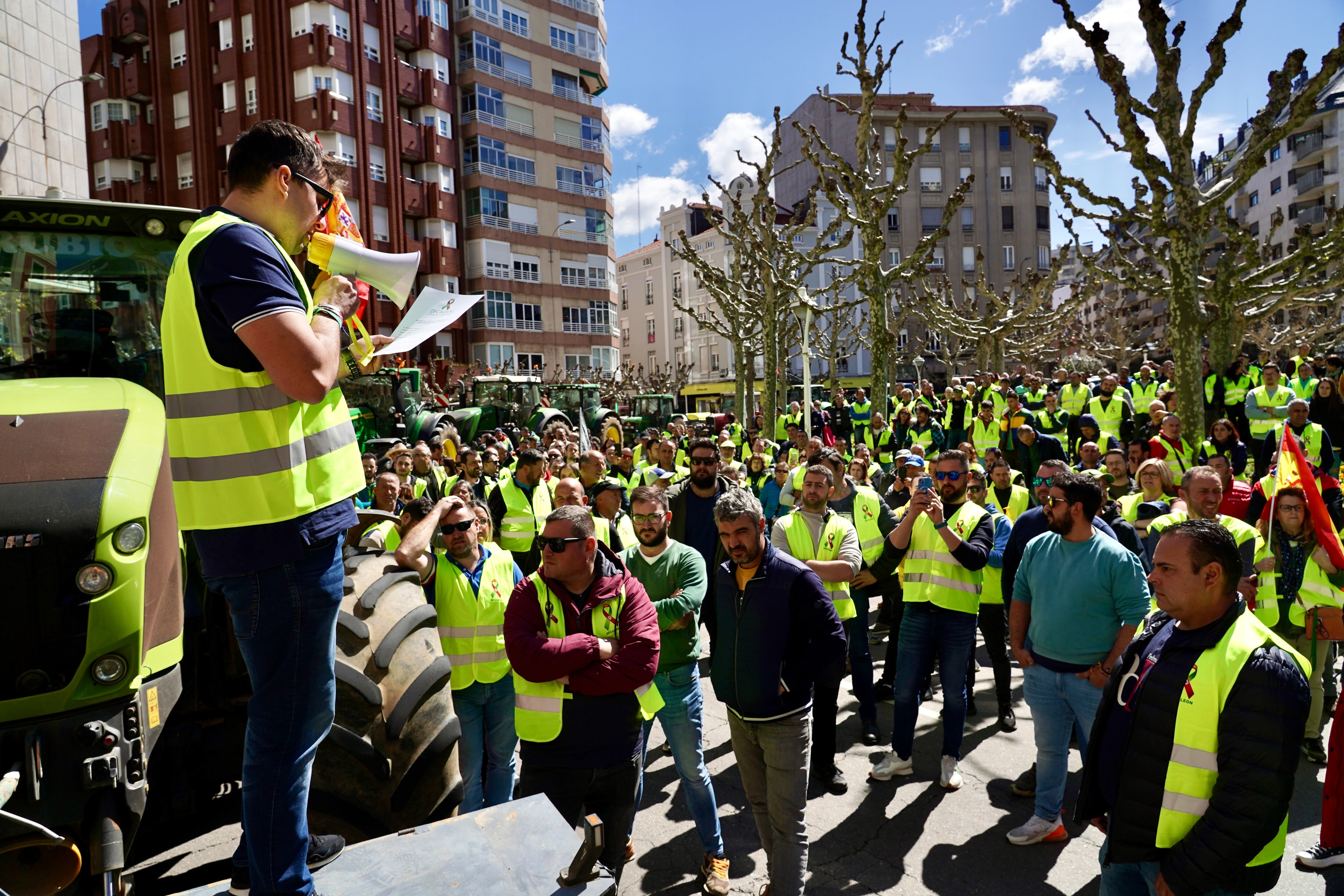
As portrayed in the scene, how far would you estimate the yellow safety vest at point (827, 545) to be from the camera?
19.1 ft

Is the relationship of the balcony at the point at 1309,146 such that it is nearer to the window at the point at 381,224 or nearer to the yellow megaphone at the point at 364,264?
the window at the point at 381,224

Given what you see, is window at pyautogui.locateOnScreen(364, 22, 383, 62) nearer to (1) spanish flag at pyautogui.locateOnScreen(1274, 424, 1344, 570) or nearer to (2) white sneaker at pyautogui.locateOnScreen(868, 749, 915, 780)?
(2) white sneaker at pyautogui.locateOnScreen(868, 749, 915, 780)

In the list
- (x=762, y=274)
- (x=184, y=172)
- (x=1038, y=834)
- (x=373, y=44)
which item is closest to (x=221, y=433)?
(x=1038, y=834)

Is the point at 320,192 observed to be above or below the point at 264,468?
above

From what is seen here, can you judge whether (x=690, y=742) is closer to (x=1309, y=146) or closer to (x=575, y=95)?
(x=575, y=95)

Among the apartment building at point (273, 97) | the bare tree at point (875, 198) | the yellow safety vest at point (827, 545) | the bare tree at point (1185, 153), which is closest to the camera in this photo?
the yellow safety vest at point (827, 545)

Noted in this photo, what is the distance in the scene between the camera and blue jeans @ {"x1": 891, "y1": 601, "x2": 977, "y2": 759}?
5.34 metres

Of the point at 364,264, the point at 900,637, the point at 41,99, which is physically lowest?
the point at 900,637

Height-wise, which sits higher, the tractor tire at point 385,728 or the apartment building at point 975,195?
the apartment building at point 975,195

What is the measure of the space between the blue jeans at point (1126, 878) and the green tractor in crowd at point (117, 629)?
8.60 feet

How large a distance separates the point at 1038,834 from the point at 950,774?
30.6 inches

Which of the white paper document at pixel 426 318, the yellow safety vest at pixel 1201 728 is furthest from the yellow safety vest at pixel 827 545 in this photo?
the white paper document at pixel 426 318

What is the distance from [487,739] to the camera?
4.32 m

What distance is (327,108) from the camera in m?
33.6
